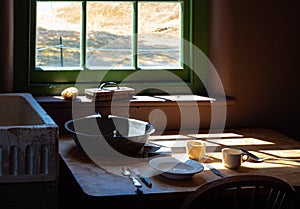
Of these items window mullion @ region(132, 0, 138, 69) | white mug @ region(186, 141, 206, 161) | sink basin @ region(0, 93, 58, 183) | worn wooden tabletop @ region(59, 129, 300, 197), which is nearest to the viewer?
sink basin @ region(0, 93, 58, 183)

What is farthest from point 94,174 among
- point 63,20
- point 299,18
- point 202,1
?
point 299,18

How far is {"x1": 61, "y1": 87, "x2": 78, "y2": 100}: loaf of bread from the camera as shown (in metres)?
2.26

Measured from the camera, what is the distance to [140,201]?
1430 millimetres

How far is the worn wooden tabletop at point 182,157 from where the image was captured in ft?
4.90

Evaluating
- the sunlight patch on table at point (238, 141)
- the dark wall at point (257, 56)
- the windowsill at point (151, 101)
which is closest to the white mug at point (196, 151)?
the sunlight patch on table at point (238, 141)

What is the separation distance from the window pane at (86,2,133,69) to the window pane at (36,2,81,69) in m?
0.07

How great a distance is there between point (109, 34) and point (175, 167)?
41.6 inches

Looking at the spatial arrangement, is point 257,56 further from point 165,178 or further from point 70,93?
point 165,178

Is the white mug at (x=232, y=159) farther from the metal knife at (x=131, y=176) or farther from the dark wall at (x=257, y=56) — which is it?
the dark wall at (x=257, y=56)

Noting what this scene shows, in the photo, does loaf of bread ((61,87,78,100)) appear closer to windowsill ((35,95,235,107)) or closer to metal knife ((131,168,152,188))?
windowsill ((35,95,235,107))

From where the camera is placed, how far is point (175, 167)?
65.3 inches

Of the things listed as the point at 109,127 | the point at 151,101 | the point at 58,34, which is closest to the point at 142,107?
the point at 151,101

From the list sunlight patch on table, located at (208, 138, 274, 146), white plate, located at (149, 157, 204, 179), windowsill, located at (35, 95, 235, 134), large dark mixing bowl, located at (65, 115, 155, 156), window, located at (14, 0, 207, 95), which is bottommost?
white plate, located at (149, 157, 204, 179)


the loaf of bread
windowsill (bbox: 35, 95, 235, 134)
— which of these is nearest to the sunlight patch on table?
windowsill (bbox: 35, 95, 235, 134)
